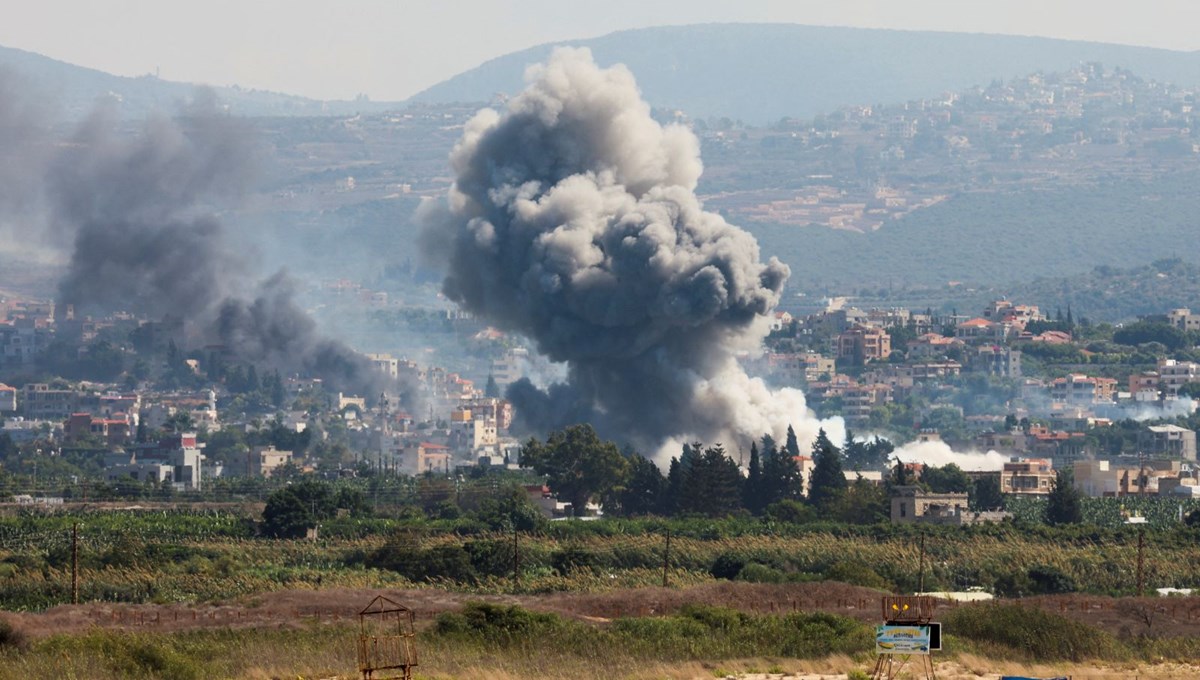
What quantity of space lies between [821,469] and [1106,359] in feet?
330

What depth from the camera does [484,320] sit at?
9831 centimetres

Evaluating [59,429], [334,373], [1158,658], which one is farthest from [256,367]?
[1158,658]

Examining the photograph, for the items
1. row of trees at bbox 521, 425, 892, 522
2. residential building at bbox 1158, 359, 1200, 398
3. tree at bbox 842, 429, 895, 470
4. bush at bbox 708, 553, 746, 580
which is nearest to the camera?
bush at bbox 708, 553, 746, 580

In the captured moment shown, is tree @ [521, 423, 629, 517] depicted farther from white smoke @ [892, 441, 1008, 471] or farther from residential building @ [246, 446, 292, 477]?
residential building @ [246, 446, 292, 477]

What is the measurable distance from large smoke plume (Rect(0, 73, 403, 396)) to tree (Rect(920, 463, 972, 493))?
88035 mm

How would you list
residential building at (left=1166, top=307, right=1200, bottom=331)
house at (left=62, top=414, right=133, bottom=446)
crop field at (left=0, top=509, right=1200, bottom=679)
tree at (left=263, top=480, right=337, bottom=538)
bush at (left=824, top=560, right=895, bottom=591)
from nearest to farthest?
crop field at (left=0, top=509, right=1200, bottom=679)
bush at (left=824, top=560, right=895, bottom=591)
tree at (left=263, top=480, right=337, bottom=538)
house at (left=62, top=414, right=133, bottom=446)
residential building at (left=1166, top=307, right=1200, bottom=331)

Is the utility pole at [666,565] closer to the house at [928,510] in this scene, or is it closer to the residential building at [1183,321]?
the house at [928,510]

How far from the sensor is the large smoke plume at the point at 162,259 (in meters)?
170

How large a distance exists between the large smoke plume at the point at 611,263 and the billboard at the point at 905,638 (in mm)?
57357

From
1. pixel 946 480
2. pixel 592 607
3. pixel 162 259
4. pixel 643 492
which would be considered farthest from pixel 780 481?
pixel 162 259

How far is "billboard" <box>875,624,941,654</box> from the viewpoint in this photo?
30.5 m

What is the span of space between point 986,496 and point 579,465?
14042 mm

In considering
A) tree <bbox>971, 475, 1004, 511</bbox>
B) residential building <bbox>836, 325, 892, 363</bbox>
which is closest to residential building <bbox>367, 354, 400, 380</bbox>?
residential building <bbox>836, 325, 892, 363</bbox>

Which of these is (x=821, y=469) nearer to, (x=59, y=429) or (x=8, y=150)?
(x=59, y=429)
